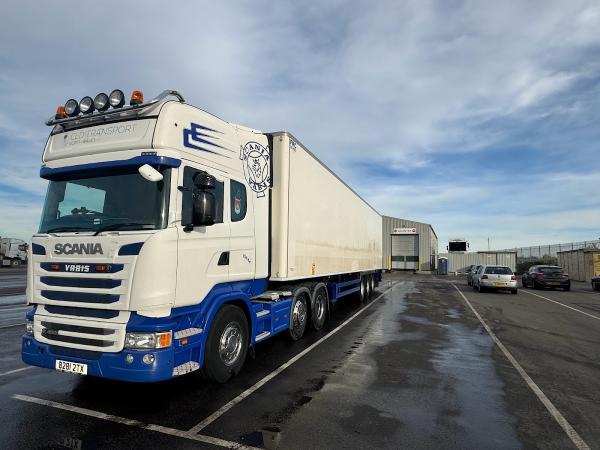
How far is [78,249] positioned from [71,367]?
4.22 ft

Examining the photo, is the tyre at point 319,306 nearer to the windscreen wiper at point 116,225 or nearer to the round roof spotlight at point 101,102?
the windscreen wiper at point 116,225

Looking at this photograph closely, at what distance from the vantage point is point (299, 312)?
26.4 feet

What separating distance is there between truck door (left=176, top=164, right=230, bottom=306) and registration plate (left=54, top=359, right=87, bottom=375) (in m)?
1.20

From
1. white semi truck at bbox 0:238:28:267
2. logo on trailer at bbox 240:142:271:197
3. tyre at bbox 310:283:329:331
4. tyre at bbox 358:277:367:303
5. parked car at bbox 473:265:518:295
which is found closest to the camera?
logo on trailer at bbox 240:142:271:197

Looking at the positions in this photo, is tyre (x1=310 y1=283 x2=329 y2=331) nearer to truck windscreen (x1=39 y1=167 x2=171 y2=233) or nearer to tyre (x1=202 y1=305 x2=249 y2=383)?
tyre (x1=202 y1=305 x2=249 y2=383)

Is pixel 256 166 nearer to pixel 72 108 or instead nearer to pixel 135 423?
pixel 72 108

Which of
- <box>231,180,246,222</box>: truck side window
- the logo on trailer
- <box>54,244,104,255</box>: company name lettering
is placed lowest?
<box>54,244,104,255</box>: company name lettering

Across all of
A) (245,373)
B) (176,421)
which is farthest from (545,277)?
(176,421)

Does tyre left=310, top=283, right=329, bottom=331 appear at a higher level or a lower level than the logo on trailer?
lower

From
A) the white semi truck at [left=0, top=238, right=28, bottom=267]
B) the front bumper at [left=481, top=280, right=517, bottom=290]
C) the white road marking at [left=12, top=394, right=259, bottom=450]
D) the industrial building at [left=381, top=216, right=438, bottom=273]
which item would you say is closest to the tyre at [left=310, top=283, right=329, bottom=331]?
the white road marking at [left=12, top=394, right=259, bottom=450]

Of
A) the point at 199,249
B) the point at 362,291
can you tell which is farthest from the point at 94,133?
the point at 362,291

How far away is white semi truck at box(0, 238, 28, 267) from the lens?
1546 inches

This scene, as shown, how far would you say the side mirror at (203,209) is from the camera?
4.47m

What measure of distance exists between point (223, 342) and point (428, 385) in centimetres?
290
